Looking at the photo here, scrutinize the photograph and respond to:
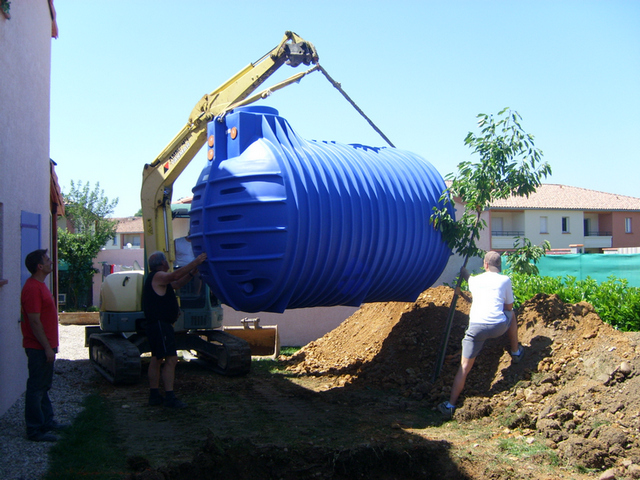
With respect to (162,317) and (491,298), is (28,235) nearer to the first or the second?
(162,317)

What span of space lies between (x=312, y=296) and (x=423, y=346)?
2775mm

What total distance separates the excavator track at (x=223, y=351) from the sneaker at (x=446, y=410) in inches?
143

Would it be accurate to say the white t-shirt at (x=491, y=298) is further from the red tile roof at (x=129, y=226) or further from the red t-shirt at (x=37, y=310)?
the red tile roof at (x=129, y=226)

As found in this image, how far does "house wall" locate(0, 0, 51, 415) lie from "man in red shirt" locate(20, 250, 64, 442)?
2.87 feet

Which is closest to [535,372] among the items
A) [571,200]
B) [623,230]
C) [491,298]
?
[491,298]

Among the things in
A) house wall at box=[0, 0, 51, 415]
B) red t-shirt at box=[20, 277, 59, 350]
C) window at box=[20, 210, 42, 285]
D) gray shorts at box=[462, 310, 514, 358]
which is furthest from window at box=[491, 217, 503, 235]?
red t-shirt at box=[20, 277, 59, 350]

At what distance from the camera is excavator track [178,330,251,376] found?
29.2 feet

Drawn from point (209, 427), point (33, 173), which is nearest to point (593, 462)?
point (209, 427)

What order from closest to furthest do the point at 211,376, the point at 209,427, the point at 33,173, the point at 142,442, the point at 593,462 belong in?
1. the point at 593,462
2. the point at 142,442
3. the point at 209,427
4. the point at 33,173
5. the point at 211,376

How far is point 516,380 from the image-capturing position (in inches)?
257

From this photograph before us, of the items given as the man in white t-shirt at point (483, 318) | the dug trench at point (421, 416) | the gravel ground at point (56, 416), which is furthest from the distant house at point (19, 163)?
the man in white t-shirt at point (483, 318)

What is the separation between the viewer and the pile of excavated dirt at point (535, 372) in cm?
513

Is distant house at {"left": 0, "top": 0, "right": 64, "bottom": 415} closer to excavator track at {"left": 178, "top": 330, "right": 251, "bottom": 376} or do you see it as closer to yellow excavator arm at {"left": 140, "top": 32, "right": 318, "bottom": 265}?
yellow excavator arm at {"left": 140, "top": 32, "right": 318, "bottom": 265}

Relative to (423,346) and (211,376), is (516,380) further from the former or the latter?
(211,376)
